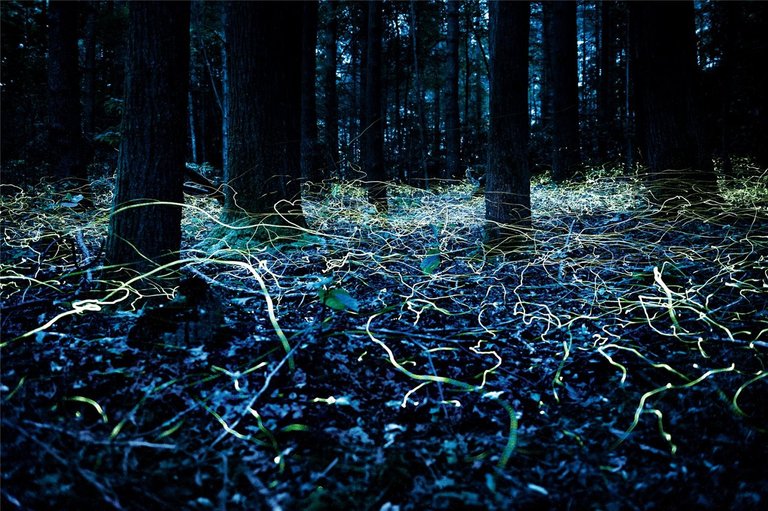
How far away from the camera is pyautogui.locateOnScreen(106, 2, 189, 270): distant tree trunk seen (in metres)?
2.08

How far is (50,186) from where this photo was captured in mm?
4859

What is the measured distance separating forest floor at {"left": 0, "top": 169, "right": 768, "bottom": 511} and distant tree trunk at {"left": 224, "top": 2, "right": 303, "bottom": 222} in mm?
1059

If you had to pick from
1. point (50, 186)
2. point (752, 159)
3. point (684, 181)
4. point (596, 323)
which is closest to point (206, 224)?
point (50, 186)

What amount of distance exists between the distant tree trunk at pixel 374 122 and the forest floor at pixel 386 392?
9.73 feet

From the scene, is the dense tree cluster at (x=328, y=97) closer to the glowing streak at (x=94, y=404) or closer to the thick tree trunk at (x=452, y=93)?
the thick tree trunk at (x=452, y=93)

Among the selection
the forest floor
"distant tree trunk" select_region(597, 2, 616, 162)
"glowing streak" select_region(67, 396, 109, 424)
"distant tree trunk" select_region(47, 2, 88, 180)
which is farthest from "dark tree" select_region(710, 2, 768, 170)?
"distant tree trunk" select_region(47, 2, 88, 180)

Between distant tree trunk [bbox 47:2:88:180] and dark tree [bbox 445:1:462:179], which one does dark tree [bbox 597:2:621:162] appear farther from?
distant tree trunk [bbox 47:2:88:180]

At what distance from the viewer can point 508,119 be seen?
3352 millimetres

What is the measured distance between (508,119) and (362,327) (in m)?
2.20

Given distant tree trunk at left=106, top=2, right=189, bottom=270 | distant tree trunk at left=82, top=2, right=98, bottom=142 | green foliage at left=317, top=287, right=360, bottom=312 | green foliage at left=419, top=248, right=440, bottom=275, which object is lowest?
green foliage at left=317, top=287, right=360, bottom=312

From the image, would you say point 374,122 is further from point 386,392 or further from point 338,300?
point 386,392

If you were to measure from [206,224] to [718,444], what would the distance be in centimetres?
373

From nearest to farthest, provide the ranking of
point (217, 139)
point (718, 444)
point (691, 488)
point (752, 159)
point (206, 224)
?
point (691, 488) < point (718, 444) < point (206, 224) < point (752, 159) < point (217, 139)

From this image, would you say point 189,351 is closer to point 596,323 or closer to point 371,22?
point 596,323
